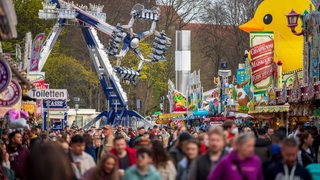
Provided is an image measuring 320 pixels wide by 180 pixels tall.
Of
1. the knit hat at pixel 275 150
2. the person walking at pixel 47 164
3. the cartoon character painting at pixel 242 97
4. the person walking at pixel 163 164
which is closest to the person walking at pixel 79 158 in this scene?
the person walking at pixel 163 164

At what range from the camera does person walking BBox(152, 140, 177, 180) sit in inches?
516

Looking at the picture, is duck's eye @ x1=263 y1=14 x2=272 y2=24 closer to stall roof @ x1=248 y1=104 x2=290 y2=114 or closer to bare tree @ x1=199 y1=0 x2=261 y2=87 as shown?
stall roof @ x1=248 y1=104 x2=290 y2=114

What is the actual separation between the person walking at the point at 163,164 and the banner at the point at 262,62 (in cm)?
3059

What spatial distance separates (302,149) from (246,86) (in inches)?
1290

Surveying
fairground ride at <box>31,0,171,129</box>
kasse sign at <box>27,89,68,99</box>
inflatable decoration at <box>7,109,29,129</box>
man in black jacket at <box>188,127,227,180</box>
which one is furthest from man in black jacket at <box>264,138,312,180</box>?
fairground ride at <box>31,0,171,129</box>

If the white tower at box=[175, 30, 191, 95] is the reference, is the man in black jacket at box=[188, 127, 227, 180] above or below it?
below

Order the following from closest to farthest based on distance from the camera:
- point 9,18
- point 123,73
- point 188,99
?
point 9,18 < point 123,73 < point 188,99

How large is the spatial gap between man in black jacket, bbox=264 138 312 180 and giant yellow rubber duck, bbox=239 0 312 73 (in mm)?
36309

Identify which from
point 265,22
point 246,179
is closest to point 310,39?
point 265,22

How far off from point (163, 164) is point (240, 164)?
2.69m

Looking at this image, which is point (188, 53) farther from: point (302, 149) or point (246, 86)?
point (302, 149)

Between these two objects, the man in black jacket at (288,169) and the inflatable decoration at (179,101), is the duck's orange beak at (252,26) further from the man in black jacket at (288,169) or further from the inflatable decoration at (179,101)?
the man in black jacket at (288,169)

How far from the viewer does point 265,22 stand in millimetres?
48469

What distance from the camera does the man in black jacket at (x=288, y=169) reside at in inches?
458
